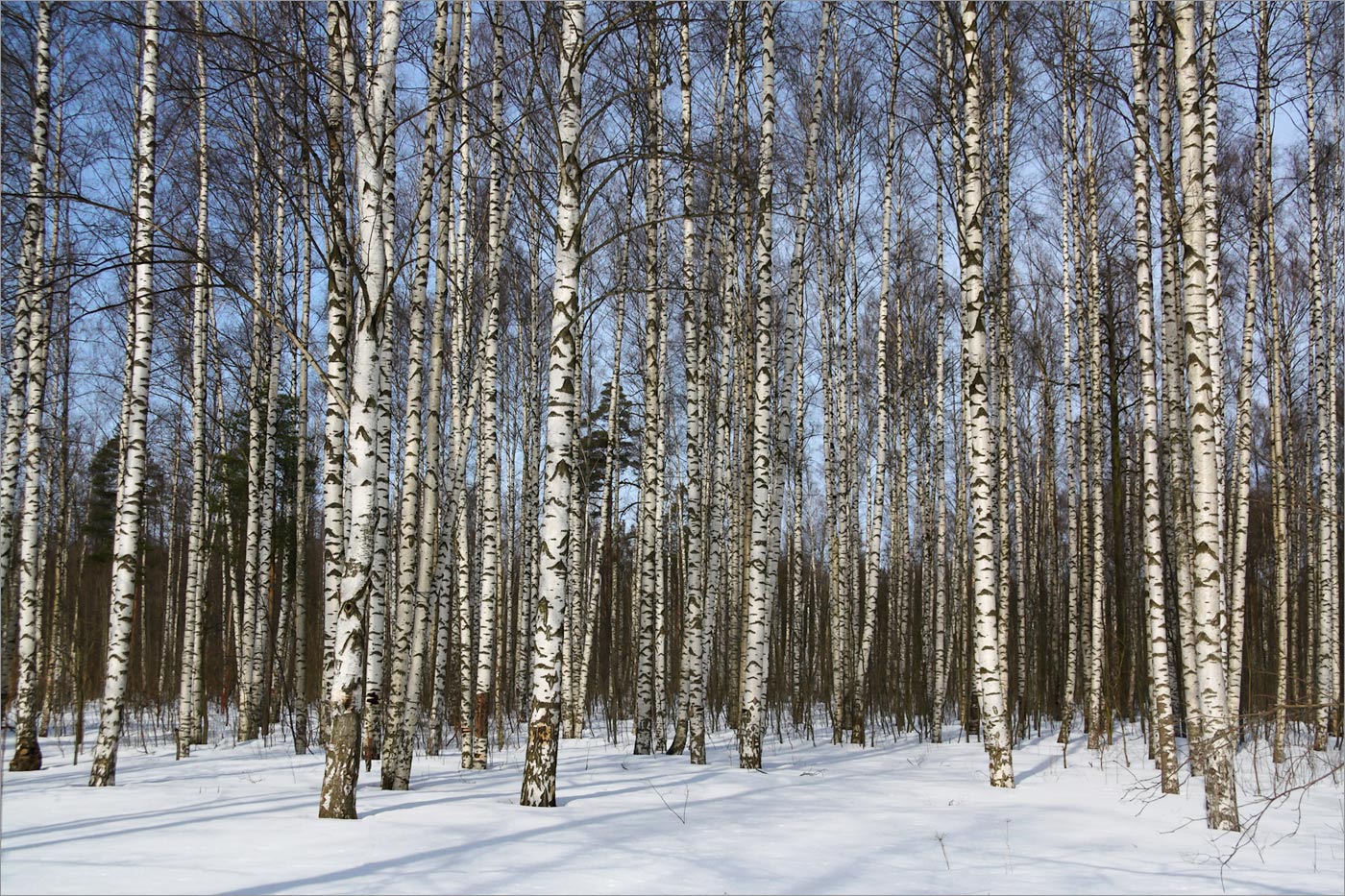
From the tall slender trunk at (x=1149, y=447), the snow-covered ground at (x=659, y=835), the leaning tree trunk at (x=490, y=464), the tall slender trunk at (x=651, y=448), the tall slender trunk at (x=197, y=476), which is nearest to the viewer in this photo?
the snow-covered ground at (x=659, y=835)

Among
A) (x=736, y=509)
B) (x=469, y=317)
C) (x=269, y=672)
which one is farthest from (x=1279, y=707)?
(x=269, y=672)

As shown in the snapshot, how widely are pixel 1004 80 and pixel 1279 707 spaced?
37.6ft

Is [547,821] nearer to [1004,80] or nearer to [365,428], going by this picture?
[365,428]

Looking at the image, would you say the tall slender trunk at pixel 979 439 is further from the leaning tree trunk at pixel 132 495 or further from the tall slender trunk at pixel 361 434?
the leaning tree trunk at pixel 132 495

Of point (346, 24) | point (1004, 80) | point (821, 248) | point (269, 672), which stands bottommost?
point (269, 672)

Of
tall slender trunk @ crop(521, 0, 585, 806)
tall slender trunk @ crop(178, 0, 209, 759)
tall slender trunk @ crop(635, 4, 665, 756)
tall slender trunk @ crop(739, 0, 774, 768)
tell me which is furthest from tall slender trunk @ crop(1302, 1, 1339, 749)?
tall slender trunk @ crop(178, 0, 209, 759)

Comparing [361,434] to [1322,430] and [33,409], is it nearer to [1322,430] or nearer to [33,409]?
[33,409]

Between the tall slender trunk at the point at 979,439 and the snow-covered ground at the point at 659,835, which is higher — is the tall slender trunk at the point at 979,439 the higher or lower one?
the higher one

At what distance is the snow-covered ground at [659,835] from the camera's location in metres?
4.72

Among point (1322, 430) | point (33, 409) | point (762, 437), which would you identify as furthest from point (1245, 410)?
point (33, 409)

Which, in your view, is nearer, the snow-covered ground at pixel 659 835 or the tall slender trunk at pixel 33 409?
the snow-covered ground at pixel 659 835

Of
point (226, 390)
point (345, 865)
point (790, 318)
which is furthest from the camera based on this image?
point (226, 390)

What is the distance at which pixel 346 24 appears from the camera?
677cm

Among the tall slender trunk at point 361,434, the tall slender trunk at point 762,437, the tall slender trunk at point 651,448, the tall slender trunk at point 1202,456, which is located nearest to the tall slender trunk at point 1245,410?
the tall slender trunk at point 1202,456
